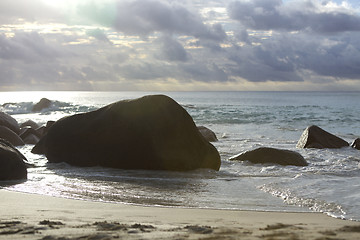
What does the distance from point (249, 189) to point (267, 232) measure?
2.64 meters

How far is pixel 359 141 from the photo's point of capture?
1237 centimetres

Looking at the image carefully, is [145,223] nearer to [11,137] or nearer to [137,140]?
[137,140]

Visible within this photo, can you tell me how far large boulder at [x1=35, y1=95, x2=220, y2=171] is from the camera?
764cm

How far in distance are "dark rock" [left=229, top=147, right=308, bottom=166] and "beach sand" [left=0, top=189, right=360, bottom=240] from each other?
170 inches

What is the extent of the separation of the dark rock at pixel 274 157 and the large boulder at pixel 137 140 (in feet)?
4.26

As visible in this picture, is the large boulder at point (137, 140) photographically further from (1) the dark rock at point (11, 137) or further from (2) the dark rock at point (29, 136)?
(2) the dark rock at point (29, 136)

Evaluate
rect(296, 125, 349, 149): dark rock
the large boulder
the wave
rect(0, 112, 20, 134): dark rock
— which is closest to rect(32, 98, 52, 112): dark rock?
rect(0, 112, 20, 134): dark rock

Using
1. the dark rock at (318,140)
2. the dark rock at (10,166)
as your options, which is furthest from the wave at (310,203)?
the dark rock at (318,140)

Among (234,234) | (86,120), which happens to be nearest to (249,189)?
(234,234)

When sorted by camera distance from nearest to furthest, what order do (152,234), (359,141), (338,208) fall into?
(152,234)
(338,208)
(359,141)

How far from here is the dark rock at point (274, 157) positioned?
8.72 m

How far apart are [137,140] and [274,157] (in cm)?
302

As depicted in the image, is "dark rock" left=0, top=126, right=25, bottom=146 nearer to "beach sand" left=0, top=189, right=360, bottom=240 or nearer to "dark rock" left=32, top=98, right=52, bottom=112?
"beach sand" left=0, top=189, right=360, bottom=240

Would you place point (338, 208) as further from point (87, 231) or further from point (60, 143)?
point (60, 143)
